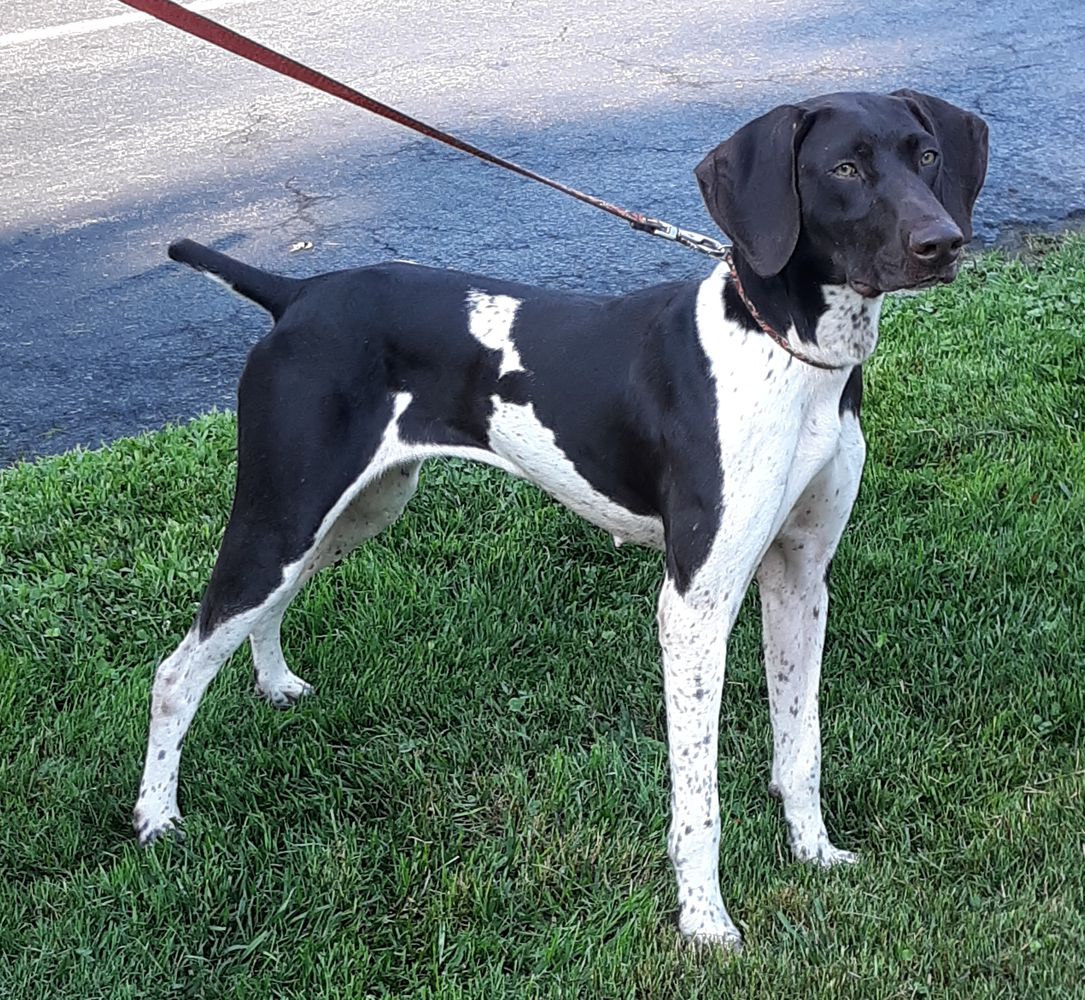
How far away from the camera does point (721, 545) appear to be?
3076 mm

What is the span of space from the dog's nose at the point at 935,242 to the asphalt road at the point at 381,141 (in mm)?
3301

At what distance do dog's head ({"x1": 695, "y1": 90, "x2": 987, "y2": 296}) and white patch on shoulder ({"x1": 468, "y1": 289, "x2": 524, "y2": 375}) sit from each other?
0.61m

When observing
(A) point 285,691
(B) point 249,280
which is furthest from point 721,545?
(A) point 285,691

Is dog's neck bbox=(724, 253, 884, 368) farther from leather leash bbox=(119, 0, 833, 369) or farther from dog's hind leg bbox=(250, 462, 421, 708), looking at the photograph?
dog's hind leg bbox=(250, 462, 421, 708)

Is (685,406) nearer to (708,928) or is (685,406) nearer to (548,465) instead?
(548,465)

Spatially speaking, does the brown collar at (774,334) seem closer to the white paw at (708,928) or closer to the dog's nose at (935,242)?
the dog's nose at (935,242)

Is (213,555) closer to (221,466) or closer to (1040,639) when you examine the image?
(221,466)

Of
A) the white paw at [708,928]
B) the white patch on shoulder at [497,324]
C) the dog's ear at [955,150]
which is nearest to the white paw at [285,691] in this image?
the white patch on shoulder at [497,324]

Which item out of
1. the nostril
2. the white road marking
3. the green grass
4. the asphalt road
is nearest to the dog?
the nostril

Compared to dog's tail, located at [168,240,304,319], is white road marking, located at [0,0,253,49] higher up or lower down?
lower down

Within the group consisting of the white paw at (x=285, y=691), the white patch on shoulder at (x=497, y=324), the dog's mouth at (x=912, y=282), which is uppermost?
the dog's mouth at (x=912, y=282)

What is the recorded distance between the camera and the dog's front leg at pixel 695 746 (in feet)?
10.4

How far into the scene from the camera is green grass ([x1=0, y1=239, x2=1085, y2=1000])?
126 inches

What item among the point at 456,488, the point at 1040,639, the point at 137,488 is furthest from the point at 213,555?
the point at 1040,639
